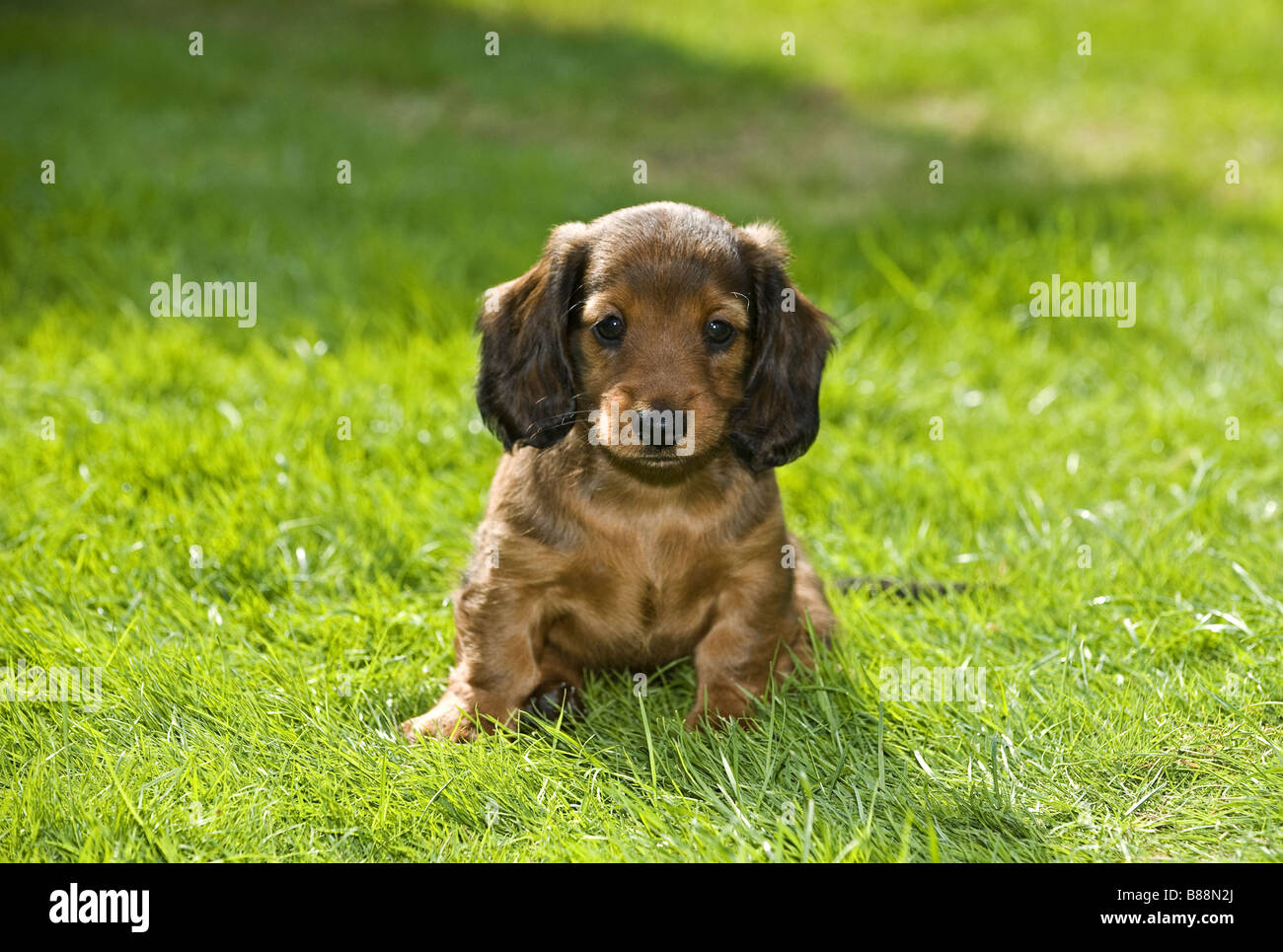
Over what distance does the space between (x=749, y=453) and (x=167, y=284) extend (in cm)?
436

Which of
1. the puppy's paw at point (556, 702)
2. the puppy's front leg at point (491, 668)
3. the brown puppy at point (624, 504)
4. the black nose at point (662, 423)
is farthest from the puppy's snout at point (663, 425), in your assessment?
the puppy's paw at point (556, 702)

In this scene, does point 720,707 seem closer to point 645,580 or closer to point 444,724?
point 645,580

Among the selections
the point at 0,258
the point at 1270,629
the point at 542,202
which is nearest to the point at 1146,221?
the point at 542,202

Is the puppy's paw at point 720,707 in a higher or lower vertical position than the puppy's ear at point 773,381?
lower

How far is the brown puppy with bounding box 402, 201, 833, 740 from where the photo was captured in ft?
11.6

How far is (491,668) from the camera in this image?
3.60 meters

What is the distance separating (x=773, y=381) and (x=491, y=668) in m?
1.09

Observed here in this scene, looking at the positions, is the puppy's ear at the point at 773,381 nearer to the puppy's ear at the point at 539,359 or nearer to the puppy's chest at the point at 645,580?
the puppy's chest at the point at 645,580

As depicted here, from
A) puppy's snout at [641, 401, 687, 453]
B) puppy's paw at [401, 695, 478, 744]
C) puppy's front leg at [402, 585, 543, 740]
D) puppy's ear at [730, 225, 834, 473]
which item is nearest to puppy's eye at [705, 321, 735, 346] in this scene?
puppy's ear at [730, 225, 834, 473]

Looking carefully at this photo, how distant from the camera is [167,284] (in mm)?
6887

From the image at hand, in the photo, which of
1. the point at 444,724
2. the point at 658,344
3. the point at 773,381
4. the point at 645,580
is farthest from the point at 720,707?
the point at 658,344

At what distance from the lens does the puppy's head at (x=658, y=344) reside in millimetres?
3258

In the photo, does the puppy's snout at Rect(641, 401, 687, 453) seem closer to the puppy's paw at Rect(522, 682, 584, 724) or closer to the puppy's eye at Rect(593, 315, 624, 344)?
the puppy's eye at Rect(593, 315, 624, 344)

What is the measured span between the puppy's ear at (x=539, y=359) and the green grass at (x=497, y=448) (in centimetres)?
80
